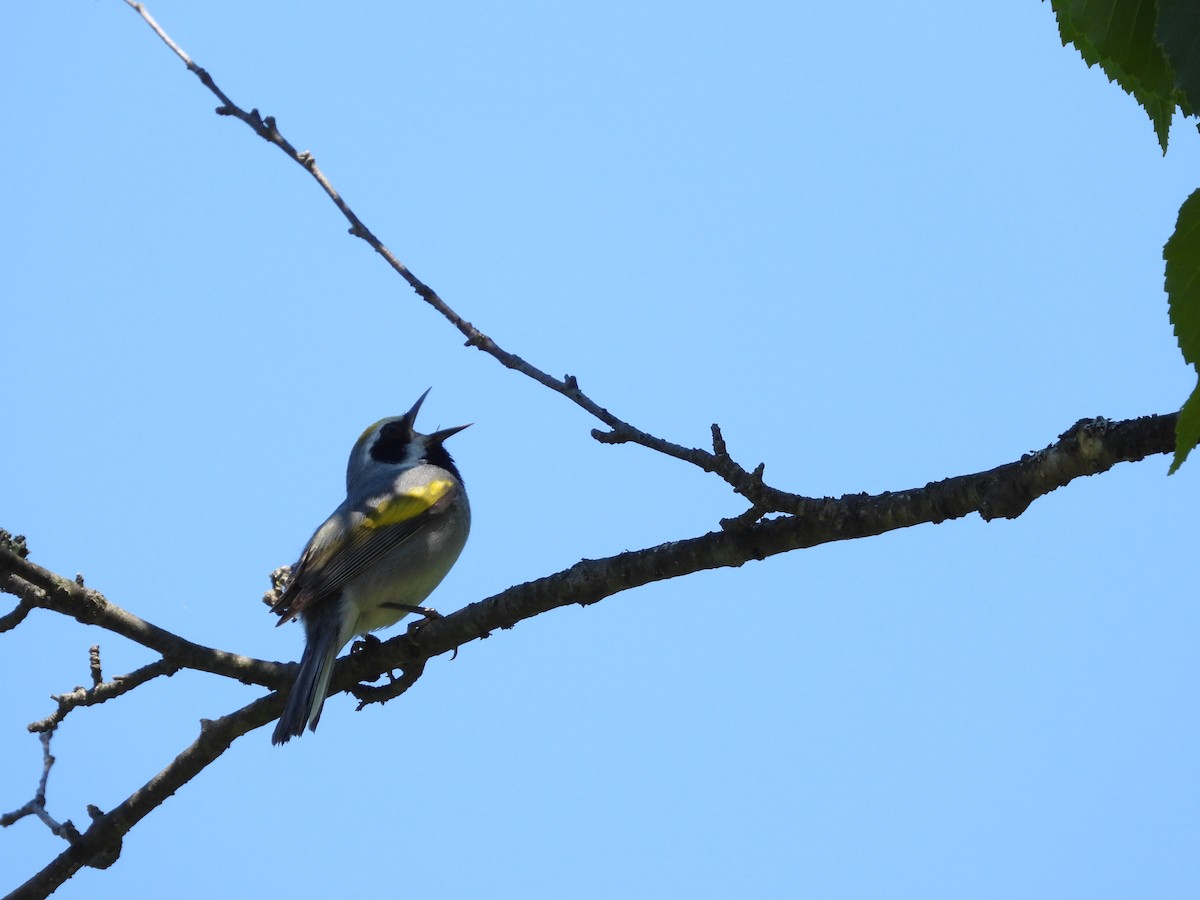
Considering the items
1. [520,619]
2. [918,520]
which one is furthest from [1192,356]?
[520,619]

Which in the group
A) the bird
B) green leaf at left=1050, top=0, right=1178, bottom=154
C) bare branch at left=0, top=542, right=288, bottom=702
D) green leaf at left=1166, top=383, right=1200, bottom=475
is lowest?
green leaf at left=1166, top=383, right=1200, bottom=475

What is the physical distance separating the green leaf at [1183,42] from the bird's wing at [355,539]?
17.4 ft

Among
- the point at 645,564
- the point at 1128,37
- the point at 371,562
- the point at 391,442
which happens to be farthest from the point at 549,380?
the point at 391,442

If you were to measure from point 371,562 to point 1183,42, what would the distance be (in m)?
5.79

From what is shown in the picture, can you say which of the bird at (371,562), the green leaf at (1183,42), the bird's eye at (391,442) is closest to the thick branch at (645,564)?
the bird at (371,562)

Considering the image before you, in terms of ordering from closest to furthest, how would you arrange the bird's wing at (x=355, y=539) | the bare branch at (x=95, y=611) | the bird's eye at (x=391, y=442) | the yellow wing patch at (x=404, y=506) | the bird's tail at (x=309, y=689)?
the bare branch at (x=95, y=611)
the bird's tail at (x=309, y=689)
the bird's wing at (x=355, y=539)
the yellow wing patch at (x=404, y=506)
the bird's eye at (x=391, y=442)

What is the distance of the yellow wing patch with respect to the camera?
7156mm

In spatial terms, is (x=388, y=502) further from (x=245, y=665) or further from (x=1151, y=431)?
(x=1151, y=431)

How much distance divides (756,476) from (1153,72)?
1.83m

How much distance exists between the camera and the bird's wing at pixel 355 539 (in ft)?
21.1

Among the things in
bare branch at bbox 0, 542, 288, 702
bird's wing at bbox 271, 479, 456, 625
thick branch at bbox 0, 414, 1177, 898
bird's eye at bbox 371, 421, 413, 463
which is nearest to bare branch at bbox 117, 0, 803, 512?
thick branch at bbox 0, 414, 1177, 898

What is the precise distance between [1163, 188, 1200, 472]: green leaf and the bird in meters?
4.40

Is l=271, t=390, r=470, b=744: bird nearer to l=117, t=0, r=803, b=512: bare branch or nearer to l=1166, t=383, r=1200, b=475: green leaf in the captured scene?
l=117, t=0, r=803, b=512: bare branch

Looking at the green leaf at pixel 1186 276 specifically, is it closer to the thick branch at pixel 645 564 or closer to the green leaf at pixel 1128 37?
the green leaf at pixel 1128 37
